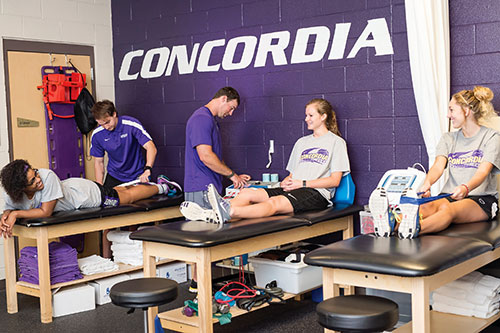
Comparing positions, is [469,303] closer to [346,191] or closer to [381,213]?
[381,213]

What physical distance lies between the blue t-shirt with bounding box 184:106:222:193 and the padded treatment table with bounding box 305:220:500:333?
1904 mm

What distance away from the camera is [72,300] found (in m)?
4.30

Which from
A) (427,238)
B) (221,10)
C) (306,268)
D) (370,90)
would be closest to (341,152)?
(370,90)

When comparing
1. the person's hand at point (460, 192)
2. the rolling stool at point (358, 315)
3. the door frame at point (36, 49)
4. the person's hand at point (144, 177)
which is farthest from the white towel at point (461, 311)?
the door frame at point (36, 49)

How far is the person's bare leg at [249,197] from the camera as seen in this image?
396 centimetres

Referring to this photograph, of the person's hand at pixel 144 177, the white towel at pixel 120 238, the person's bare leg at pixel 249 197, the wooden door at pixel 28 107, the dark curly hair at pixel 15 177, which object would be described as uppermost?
the wooden door at pixel 28 107

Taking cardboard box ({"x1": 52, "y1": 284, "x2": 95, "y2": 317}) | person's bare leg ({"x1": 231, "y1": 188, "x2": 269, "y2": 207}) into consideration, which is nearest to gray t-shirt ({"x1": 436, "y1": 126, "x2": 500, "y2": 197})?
person's bare leg ({"x1": 231, "y1": 188, "x2": 269, "y2": 207})

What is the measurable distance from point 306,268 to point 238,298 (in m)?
0.55

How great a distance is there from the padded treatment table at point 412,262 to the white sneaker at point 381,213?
50 mm

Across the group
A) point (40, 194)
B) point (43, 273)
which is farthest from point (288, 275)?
point (40, 194)

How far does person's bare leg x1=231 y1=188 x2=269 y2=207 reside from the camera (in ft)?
13.0

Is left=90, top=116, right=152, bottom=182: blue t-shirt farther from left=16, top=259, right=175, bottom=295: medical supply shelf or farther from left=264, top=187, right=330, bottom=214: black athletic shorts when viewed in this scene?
left=264, top=187, right=330, bottom=214: black athletic shorts

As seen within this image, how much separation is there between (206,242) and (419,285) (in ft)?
3.65

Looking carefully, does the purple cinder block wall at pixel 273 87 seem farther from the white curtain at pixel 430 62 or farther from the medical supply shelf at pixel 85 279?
the medical supply shelf at pixel 85 279
